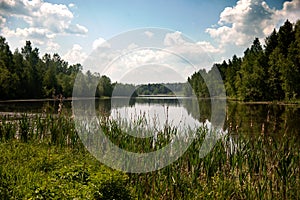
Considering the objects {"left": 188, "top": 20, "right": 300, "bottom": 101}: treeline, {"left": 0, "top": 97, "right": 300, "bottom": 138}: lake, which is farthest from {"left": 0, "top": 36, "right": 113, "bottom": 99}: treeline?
{"left": 0, "top": 97, "right": 300, "bottom": 138}: lake

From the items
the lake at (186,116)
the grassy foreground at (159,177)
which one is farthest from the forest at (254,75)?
the grassy foreground at (159,177)

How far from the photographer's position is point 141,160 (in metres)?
6.49

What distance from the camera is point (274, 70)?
45969mm

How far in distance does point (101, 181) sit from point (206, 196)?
163 centimetres

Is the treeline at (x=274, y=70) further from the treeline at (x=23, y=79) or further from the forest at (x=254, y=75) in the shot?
the treeline at (x=23, y=79)

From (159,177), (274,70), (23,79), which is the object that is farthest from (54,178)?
(23,79)

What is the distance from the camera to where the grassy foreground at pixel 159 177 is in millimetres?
4137

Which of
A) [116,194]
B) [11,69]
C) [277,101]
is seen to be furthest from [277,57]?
[116,194]

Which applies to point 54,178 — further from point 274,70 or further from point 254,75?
point 254,75

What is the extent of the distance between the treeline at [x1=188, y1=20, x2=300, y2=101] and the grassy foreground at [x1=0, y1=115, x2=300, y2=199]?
3328 centimetres

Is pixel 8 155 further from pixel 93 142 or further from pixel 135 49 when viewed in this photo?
pixel 135 49

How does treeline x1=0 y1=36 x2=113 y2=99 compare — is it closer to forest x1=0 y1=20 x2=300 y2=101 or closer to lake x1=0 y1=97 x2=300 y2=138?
forest x1=0 y1=20 x2=300 y2=101

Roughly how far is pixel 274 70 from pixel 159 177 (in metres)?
43.9

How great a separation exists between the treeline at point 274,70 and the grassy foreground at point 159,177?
33.3 m
